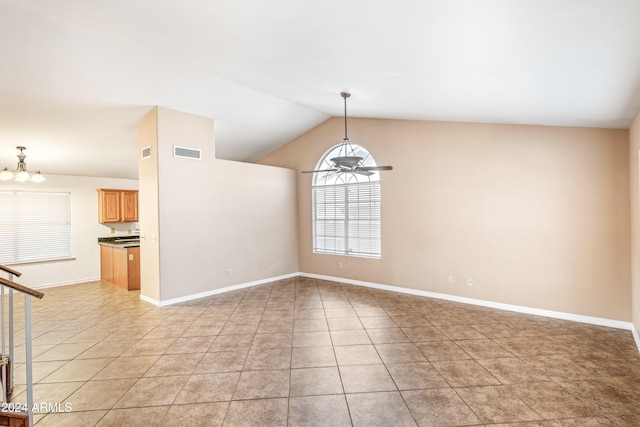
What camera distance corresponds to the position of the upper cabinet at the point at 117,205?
7.39m

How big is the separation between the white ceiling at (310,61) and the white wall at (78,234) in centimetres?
145

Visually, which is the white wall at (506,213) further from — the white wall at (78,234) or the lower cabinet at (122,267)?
the white wall at (78,234)

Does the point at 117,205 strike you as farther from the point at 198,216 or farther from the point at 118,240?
the point at 198,216

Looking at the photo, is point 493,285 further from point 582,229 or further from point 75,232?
point 75,232

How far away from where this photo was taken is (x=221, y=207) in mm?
5910

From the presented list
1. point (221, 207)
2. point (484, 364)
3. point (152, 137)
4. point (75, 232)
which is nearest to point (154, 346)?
point (221, 207)

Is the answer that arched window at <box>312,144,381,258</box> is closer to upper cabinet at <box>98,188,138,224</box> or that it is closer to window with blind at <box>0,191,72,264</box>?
upper cabinet at <box>98,188,138,224</box>

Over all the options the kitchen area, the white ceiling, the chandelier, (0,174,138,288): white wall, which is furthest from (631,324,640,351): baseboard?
(0,174,138,288): white wall

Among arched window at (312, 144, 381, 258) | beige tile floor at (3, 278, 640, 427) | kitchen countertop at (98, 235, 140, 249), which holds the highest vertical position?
arched window at (312, 144, 381, 258)

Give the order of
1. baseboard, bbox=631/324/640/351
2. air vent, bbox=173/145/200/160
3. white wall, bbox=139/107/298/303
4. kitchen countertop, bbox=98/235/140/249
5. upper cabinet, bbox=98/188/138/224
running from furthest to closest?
upper cabinet, bbox=98/188/138/224 → kitchen countertop, bbox=98/235/140/249 → air vent, bbox=173/145/200/160 → white wall, bbox=139/107/298/303 → baseboard, bbox=631/324/640/351

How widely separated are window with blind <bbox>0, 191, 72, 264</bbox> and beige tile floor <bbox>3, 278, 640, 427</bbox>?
2459 millimetres

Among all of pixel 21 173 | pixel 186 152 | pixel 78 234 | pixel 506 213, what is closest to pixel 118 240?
pixel 78 234

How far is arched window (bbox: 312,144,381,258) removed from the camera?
6348 mm

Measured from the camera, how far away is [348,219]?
676 centimetres
